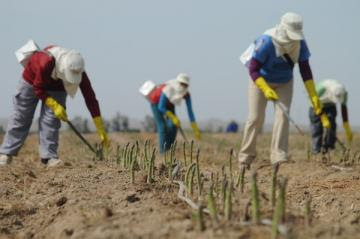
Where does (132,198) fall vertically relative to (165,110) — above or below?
below

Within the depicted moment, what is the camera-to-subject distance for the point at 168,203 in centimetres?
308

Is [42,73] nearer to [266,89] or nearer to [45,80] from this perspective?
[45,80]

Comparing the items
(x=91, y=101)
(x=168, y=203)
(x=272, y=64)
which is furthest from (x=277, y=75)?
(x=168, y=203)

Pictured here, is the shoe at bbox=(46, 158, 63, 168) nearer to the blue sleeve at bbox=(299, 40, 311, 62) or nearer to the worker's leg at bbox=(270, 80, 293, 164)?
the worker's leg at bbox=(270, 80, 293, 164)

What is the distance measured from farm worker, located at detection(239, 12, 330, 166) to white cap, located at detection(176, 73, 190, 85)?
321 centimetres

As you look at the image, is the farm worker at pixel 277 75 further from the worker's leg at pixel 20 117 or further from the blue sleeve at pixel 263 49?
the worker's leg at pixel 20 117

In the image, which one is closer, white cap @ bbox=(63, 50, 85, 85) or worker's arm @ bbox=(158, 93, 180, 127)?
white cap @ bbox=(63, 50, 85, 85)

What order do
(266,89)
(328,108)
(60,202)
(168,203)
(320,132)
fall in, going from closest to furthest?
(168,203)
(60,202)
(266,89)
(320,132)
(328,108)

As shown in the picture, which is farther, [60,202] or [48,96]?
[48,96]

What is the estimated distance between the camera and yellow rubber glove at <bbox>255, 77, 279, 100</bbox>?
5422 mm

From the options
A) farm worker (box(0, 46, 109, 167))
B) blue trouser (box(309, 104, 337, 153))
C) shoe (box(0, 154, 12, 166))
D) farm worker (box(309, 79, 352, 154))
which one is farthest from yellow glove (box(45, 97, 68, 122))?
blue trouser (box(309, 104, 337, 153))

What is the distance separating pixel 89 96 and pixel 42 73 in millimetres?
591

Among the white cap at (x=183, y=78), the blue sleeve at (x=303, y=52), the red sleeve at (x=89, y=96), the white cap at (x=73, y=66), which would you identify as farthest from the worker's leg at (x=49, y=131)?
the white cap at (x=183, y=78)

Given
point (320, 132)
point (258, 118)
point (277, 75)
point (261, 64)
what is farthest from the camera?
point (320, 132)
